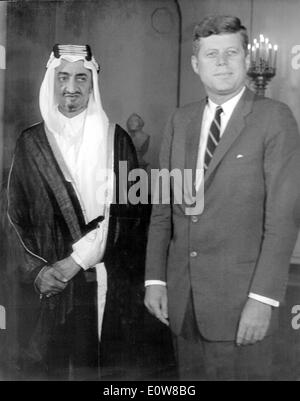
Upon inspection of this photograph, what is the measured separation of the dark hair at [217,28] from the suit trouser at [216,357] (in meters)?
1.42

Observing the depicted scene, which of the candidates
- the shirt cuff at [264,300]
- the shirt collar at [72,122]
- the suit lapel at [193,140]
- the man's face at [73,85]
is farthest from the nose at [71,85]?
the shirt cuff at [264,300]

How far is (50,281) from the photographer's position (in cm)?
375

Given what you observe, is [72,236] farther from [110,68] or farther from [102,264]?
[110,68]

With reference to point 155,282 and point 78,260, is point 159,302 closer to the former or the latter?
point 155,282

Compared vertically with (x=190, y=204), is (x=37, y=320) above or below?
below

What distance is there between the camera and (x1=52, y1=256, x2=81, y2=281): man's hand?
146 inches

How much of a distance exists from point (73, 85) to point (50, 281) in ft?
3.59

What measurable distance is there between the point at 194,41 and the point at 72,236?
1.25 metres

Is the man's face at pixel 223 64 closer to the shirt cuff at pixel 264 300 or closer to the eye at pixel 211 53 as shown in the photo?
the eye at pixel 211 53

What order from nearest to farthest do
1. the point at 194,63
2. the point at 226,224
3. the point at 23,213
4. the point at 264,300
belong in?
the point at 264,300, the point at 226,224, the point at 194,63, the point at 23,213

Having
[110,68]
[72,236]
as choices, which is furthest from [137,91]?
[72,236]

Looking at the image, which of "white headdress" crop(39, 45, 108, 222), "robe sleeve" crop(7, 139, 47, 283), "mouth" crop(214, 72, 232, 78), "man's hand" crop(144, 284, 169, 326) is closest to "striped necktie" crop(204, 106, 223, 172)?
"mouth" crop(214, 72, 232, 78)

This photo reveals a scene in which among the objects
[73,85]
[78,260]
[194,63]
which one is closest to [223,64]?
[194,63]

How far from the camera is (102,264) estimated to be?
3727mm
